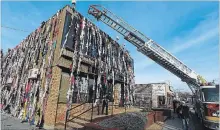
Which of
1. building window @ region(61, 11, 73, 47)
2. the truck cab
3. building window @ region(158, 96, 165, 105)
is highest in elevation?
building window @ region(61, 11, 73, 47)

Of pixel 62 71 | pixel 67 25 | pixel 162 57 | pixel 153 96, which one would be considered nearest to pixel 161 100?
pixel 153 96

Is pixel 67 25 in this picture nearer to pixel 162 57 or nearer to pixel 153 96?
pixel 162 57

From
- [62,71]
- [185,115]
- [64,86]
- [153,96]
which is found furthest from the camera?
[153,96]

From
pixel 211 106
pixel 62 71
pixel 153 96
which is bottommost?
pixel 153 96

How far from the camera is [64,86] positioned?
31.9 ft

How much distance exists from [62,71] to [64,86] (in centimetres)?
106

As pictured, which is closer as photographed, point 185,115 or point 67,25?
point 185,115

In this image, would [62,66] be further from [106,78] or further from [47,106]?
[106,78]

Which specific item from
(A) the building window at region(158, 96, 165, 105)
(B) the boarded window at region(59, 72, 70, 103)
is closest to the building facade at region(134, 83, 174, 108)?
(A) the building window at region(158, 96, 165, 105)

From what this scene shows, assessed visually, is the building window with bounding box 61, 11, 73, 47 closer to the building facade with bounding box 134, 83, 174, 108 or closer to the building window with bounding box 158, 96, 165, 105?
the building facade with bounding box 134, 83, 174, 108

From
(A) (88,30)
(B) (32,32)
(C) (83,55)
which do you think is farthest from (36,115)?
(B) (32,32)

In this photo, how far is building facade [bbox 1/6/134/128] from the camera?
9242mm

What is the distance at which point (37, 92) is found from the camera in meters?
10.4

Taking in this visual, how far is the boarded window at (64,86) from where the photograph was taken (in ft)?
30.7
